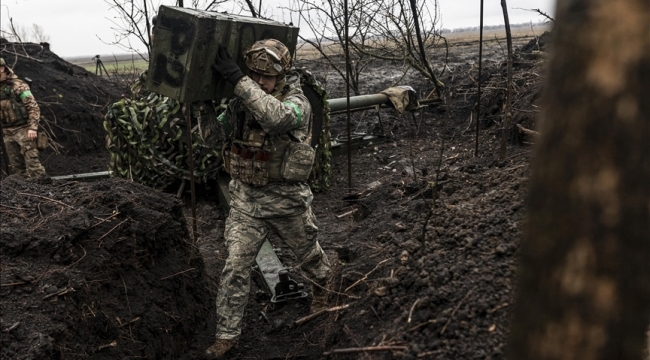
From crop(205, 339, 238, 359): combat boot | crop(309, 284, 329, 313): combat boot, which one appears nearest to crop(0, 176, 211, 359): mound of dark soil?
crop(205, 339, 238, 359): combat boot

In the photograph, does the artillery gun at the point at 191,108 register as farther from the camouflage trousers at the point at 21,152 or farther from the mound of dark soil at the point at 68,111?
the mound of dark soil at the point at 68,111

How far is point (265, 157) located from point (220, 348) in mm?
1218

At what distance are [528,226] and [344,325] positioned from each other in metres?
2.09

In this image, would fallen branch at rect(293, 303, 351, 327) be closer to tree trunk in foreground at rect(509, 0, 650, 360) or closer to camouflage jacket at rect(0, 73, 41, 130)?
tree trunk in foreground at rect(509, 0, 650, 360)

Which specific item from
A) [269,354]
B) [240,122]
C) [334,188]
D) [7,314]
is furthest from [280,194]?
[334,188]

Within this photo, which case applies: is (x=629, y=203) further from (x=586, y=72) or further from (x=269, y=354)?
(x=269, y=354)

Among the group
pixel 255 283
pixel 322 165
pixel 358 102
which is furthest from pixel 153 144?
pixel 358 102

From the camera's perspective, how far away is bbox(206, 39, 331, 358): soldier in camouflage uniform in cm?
373

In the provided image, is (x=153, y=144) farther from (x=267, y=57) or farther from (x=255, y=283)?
(x=267, y=57)

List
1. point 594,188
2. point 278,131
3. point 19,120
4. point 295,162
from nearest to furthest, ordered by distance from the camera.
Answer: point 594,188, point 278,131, point 295,162, point 19,120

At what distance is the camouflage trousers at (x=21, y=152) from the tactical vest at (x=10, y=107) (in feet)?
0.49

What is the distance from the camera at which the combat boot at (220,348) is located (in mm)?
3758

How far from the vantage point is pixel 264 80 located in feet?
12.5

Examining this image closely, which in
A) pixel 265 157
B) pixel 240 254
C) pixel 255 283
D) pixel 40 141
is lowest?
pixel 255 283
